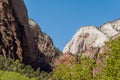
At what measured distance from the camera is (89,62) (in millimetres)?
65438

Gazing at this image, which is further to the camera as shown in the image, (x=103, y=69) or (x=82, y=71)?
(x=82, y=71)

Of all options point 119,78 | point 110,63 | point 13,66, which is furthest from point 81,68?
point 13,66

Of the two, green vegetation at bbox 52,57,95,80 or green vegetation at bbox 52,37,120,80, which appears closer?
green vegetation at bbox 52,37,120,80

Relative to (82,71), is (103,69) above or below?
below

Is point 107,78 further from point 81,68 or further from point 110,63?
point 81,68

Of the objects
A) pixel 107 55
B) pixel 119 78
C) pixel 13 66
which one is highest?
pixel 13 66

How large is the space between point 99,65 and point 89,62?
203 centimetres

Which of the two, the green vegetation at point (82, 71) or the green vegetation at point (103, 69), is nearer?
the green vegetation at point (103, 69)

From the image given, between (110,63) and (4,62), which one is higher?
(4,62)

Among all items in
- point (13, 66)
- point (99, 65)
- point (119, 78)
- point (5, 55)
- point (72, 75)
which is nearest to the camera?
point (119, 78)

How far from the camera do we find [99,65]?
64000 millimetres

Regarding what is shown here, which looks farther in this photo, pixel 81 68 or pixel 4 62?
pixel 4 62

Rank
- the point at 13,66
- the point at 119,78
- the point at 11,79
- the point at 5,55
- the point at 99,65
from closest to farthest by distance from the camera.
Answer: the point at 119,78 < the point at 99,65 < the point at 11,79 < the point at 13,66 < the point at 5,55

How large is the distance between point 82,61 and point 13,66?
9669 cm
